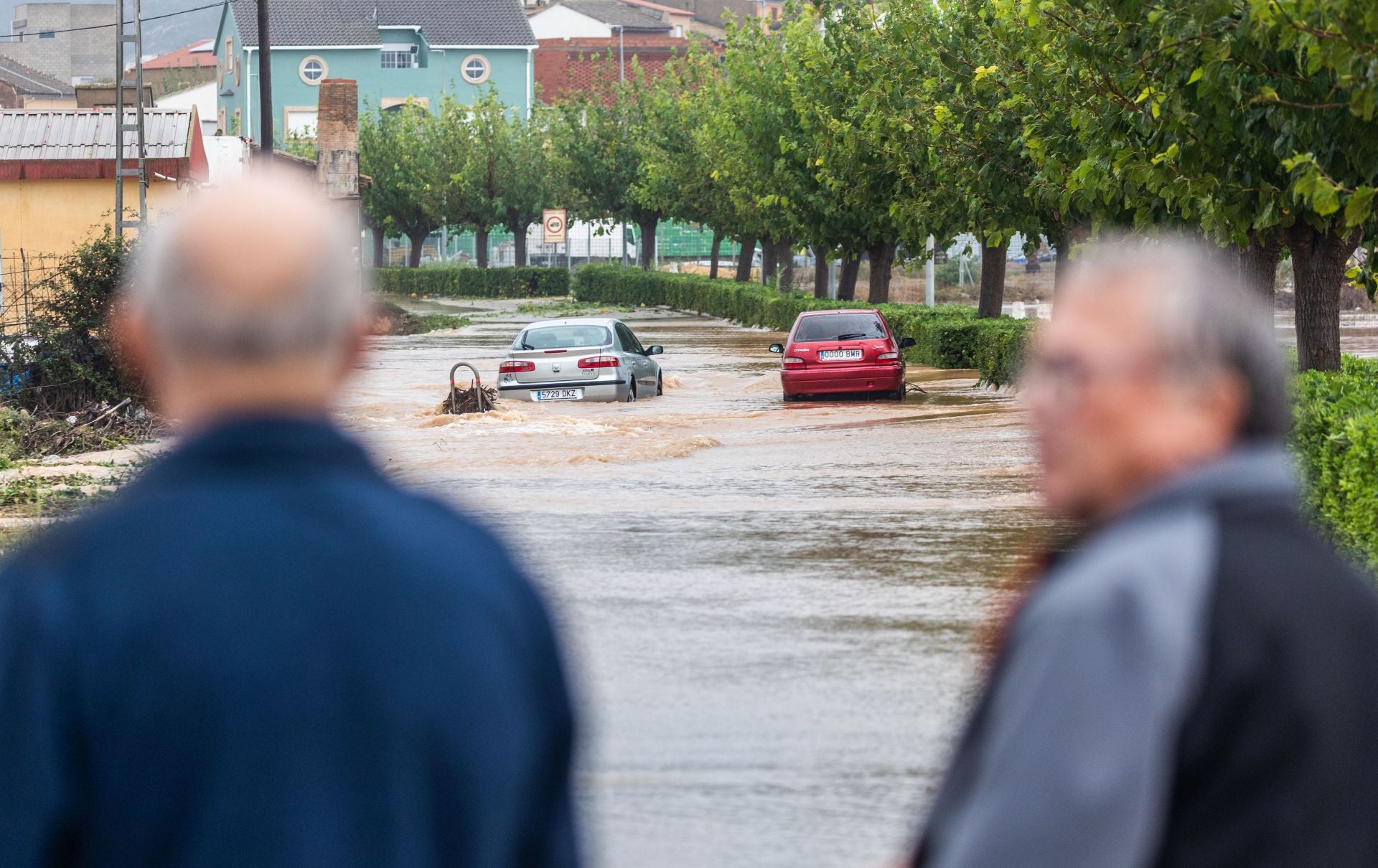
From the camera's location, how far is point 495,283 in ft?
260

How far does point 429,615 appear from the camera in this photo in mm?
2139

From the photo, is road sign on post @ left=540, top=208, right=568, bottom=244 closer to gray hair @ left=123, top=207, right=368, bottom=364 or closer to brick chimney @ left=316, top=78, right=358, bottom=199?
brick chimney @ left=316, top=78, right=358, bottom=199

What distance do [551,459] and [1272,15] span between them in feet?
31.0

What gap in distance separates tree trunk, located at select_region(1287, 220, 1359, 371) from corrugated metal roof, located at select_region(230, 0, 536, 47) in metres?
82.5

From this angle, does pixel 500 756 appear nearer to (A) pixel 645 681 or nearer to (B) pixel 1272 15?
(A) pixel 645 681

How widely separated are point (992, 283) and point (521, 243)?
52931mm

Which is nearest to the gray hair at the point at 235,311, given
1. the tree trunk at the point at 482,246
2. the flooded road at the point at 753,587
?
the flooded road at the point at 753,587

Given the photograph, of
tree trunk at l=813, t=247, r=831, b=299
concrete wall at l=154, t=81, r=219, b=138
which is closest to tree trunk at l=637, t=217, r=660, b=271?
tree trunk at l=813, t=247, r=831, b=299

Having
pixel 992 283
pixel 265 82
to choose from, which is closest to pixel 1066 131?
pixel 992 283

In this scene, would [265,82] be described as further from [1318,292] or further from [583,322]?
[1318,292]

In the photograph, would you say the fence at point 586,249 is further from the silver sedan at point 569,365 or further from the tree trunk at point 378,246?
the silver sedan at point 569,365

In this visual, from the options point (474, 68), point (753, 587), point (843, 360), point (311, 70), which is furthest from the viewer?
point (474, 68)

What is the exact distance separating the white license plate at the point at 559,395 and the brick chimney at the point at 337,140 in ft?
73.0

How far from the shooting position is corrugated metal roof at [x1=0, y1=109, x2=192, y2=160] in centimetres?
3225
